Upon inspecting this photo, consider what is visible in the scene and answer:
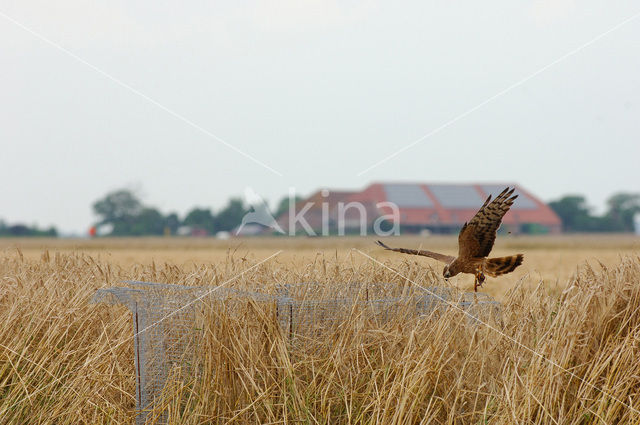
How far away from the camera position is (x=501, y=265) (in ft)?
16.5

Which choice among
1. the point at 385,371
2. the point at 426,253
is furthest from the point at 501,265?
the point at 385,371

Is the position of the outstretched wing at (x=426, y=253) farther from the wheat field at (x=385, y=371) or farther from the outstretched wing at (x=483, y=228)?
the wheat field at (x=385, y=371)

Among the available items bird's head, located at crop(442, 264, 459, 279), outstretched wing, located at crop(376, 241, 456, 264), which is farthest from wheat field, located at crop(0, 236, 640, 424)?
outstretched wing, located at crop(376, 241, 456, 264)

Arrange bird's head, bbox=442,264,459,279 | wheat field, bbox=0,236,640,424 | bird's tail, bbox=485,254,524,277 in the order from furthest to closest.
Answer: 1. bird's head, bbox=442,264,459,279
2. bird's tail, bbox=485,254,524,277
3. wheat field, bbox=0,236,640,424

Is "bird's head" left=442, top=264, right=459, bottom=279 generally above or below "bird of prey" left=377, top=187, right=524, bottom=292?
below

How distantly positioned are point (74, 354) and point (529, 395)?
12.1 feet

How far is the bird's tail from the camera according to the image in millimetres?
4893

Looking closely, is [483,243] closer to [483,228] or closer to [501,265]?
[483,228]

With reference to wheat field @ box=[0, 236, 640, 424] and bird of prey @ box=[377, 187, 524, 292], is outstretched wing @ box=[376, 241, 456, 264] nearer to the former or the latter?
bird of prey @ box=[377, 187, 524, 292]

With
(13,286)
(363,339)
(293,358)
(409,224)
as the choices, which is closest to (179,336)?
(293,358)

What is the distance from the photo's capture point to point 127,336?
18.4 feet

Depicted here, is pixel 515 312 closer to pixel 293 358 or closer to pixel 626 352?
pixel 626 352

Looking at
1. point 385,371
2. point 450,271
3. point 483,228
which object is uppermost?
point 483,228

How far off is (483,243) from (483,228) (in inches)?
4.9
